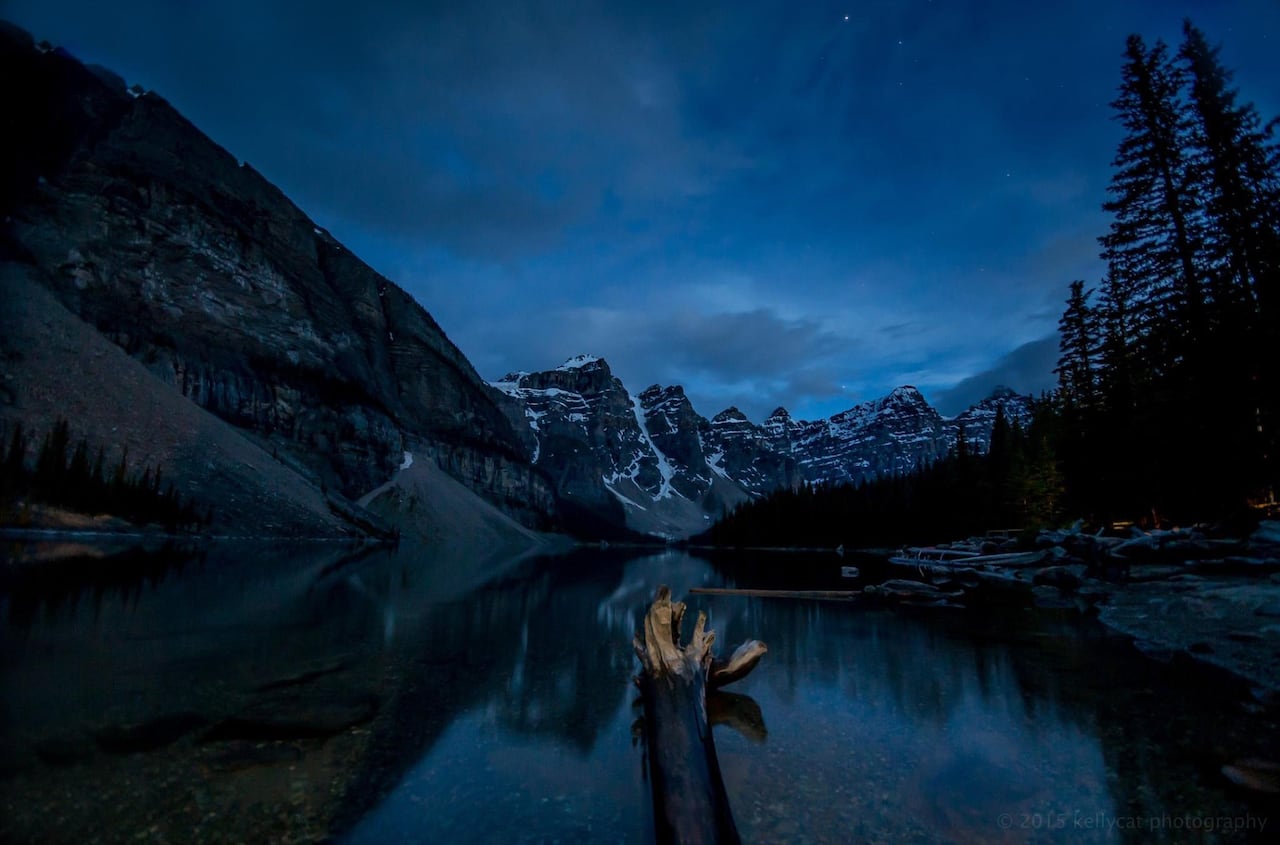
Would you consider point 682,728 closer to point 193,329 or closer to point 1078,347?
point 1078,347

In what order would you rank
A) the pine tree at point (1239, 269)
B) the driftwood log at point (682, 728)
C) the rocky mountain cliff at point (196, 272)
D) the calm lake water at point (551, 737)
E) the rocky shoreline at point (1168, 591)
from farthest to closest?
the rocky mountain cliff at point (196, 272) < the pine tree at point (1239, 269) < the rocky shoreline at point (1168, 591) < the calm lake water at point (551, 737) < the driftwood log at point (682, 728)

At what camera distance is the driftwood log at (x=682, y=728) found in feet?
16.8

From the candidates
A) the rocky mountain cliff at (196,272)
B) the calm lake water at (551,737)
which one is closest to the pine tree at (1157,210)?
the calm lake water at (551,737)

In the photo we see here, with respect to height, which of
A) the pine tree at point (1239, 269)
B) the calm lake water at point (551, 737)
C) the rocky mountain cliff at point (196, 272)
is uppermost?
the rocky mountain cliff at point (196, 272)

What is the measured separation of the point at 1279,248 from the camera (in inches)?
729

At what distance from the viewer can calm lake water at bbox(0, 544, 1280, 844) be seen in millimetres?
5590

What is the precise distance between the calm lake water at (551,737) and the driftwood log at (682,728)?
494 mm

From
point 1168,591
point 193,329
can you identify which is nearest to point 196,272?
point 193,329

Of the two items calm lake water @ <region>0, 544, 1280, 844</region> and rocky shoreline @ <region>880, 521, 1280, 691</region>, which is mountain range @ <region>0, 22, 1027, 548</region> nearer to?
calm lake water @ <region>0, 544, 1280, 844</region>

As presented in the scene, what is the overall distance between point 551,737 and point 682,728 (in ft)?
7.97

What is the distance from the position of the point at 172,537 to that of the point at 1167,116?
3505 inches

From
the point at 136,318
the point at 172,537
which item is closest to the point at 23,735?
the point at 172,537

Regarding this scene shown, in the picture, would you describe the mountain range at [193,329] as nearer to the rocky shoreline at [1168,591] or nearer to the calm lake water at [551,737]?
the calm lake water at [551,737]

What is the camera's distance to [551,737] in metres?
8.30
